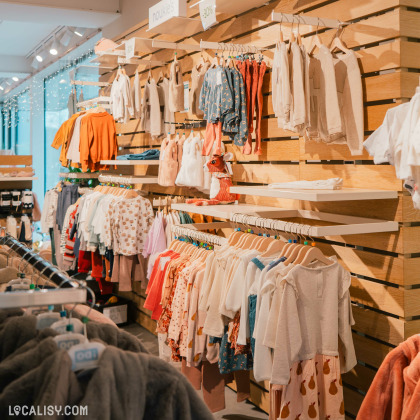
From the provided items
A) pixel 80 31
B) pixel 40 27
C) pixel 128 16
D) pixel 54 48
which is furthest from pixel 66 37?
pixel 128 16

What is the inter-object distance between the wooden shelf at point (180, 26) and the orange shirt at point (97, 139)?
6.12 ft

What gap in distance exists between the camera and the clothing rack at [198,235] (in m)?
3.78

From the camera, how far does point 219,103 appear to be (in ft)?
12.8

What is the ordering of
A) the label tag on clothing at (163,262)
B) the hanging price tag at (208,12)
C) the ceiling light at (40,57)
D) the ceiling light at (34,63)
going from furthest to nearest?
1. the ceiling light at (34,63)
2. the ceiling light at (40,57)
3. the label tag on clothing at (163,262)
4. the hanging price tag at (208,12)

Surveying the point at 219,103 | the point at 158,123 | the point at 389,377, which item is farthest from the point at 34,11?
the point at 389,377

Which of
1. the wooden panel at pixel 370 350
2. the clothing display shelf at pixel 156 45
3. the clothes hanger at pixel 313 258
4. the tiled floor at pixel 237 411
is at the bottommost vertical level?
the tiled floor at pixel 237 411

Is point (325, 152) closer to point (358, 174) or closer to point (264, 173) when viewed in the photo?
point (358, 174)

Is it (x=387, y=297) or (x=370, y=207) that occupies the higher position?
(x=370, y=207)

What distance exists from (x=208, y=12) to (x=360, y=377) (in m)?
2.51

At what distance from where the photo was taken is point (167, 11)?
4.36 metres

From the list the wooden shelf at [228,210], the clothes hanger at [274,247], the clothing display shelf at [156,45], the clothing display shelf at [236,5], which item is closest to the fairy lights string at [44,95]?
the clothing display shelf at [156,45]

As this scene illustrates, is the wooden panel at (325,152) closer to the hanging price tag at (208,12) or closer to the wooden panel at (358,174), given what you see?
the wooden panel at (358,174)

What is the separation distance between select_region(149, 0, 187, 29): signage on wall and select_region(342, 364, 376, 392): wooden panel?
2745 mm

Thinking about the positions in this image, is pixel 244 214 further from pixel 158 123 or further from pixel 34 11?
pixel 34 11
